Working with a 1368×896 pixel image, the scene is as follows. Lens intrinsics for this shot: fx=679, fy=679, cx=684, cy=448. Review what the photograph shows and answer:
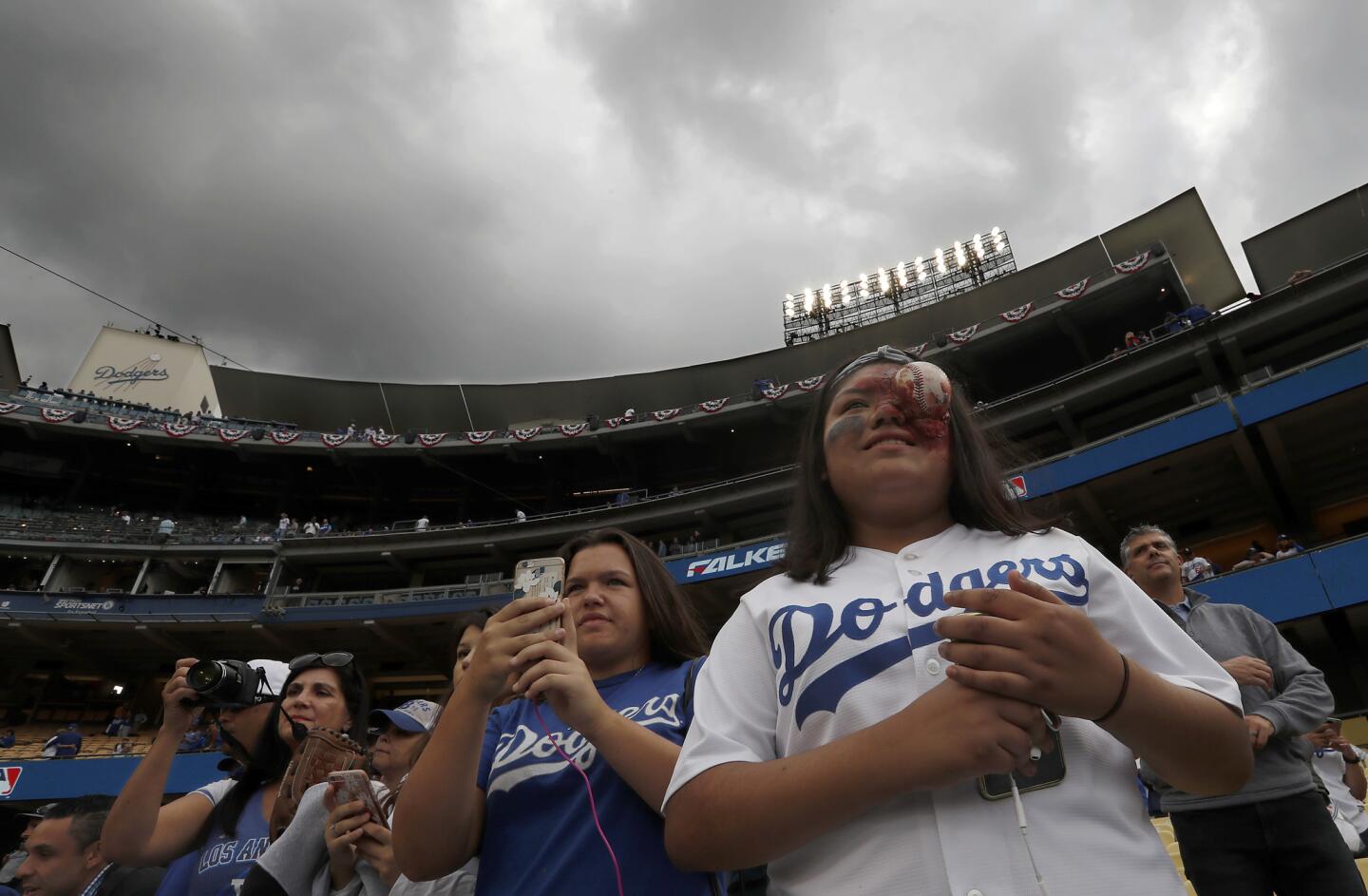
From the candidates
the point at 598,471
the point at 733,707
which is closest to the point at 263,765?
the point at 733,707


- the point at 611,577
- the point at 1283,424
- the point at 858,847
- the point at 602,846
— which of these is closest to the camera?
the point at 858,847

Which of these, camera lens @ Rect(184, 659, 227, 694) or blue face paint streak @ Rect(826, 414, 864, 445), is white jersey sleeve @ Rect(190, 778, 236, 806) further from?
blue face paint streak @ Rect(826, 414, 864, 445)

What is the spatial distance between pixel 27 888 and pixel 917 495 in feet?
15.8

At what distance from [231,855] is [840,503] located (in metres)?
2.70

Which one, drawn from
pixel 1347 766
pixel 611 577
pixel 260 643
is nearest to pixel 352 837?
pixel 611 577

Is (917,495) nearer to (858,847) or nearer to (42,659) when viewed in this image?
(858,847)

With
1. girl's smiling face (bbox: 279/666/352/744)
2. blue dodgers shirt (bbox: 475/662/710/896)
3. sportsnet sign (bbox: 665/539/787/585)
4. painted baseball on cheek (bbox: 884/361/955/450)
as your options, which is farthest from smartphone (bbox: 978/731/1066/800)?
sportsnet sign (bbox: 665/539/787/585)

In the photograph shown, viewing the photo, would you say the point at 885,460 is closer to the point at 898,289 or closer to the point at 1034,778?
the point at 1034,778

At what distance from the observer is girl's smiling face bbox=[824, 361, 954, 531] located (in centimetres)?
147

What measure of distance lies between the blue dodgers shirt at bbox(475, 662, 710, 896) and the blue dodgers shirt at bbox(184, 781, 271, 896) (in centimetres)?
129

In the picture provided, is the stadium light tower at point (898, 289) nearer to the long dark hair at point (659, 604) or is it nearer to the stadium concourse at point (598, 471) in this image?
the stadium concourse at point (598, 471)

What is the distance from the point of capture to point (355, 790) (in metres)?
1.99

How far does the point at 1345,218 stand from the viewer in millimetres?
21141

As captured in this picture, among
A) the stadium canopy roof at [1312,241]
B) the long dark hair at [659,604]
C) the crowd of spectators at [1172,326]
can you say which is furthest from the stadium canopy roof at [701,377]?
the long dark hair at [659,604]
